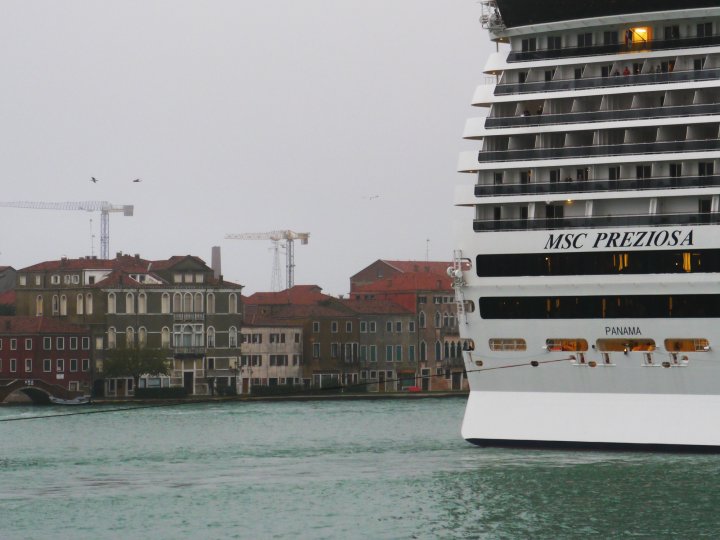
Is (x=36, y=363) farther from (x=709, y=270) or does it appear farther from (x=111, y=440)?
(x=709, y=270)

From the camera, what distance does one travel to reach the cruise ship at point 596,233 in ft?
162

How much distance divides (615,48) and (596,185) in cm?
439

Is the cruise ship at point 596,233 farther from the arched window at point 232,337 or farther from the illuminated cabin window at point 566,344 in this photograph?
the arched window at point 232,337

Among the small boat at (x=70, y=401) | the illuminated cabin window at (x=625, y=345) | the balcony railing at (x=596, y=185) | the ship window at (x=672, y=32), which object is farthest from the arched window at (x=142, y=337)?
the illuminated cabin window at (x=625, y=345)

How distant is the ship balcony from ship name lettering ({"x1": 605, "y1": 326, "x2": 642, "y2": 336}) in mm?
6199

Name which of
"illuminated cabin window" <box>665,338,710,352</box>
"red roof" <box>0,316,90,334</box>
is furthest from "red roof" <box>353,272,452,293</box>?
"illuminated cabin window" <box>665,338,710,352</box>

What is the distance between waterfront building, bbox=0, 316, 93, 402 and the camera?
12531 centimetres

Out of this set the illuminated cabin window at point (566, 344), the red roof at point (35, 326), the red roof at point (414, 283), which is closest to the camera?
the illuminated cabin window at point (566, 344)

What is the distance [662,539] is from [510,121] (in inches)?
657

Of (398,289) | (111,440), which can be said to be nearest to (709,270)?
(111,440)

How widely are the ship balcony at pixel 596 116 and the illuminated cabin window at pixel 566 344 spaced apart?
6450 millimetres

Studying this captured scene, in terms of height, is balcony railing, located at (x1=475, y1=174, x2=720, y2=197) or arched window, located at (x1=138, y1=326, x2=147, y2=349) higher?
balcony railing, located at (x1=475, y1=174, x2=720, y2=197)

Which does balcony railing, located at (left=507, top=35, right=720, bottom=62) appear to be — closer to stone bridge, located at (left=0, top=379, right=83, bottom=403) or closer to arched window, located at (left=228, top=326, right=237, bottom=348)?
stone bridge, located at (left=0, top=379, right=83, bottom=403)

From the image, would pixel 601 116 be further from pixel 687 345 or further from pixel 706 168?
pixel 687 345
